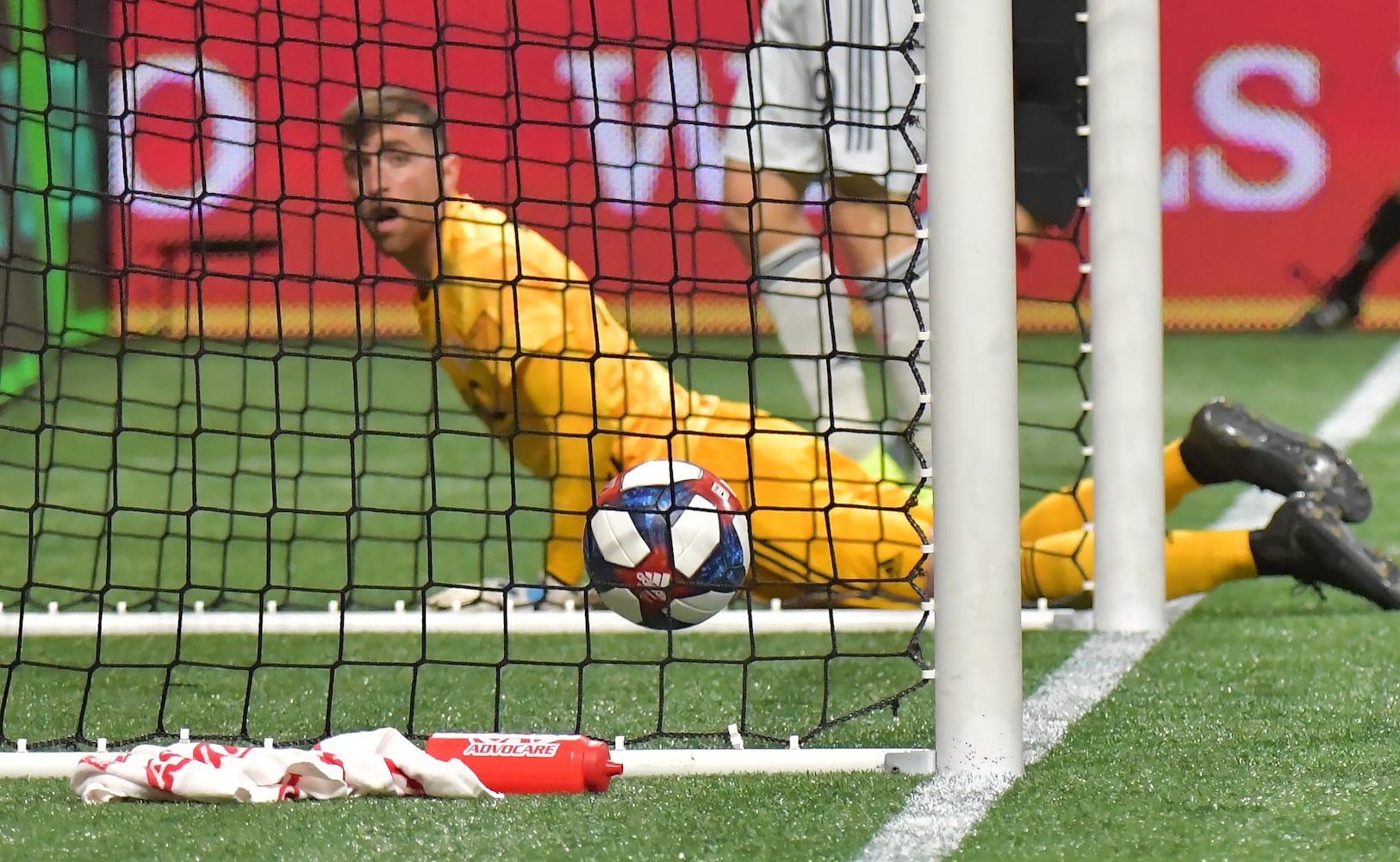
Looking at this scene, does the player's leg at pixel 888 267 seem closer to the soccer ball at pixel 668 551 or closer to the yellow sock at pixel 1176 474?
the yellow sock at pixel 1176 474

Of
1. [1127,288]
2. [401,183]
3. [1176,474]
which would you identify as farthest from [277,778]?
[1176,474]

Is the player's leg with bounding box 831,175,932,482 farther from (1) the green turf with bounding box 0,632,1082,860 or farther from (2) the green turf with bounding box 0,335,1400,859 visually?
(1) the green turf with bounding box 0,632,1082,860

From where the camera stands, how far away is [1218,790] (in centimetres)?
240

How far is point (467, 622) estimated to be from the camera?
146 inches

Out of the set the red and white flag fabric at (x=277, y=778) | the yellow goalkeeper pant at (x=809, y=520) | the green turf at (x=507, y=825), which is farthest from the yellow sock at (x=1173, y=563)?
the red and white flag fabric at (x=277, y=778)

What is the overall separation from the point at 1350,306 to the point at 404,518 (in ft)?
18.3

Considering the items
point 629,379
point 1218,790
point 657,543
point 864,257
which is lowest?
point 1218,790

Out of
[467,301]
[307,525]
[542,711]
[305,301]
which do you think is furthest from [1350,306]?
[542,711]

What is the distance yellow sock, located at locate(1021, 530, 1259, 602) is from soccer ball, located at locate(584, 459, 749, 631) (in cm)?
85

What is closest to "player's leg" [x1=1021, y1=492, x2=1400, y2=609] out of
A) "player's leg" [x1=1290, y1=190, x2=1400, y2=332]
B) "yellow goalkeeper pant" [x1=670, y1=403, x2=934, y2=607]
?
"yellow goalkeeper pant" [x1=670, y1=403, x2=934, y2=607]

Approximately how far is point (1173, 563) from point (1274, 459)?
0.92 ft

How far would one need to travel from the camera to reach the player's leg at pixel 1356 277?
8.84m

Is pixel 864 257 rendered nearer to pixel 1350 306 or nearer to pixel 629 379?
pixel 629 379

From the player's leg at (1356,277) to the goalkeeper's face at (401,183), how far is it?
20.1 feet
